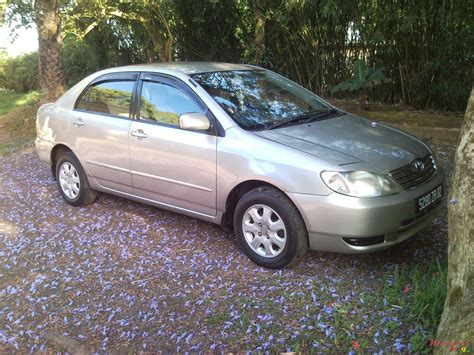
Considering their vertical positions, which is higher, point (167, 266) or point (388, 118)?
point (388, 118)

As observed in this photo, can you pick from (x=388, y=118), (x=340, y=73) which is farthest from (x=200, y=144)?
(x=340, y=73)

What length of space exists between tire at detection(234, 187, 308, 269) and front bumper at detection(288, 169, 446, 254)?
0.08 metres

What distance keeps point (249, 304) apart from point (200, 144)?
1420 millimetres

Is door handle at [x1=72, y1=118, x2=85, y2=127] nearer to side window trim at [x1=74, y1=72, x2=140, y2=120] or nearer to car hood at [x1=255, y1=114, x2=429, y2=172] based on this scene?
side window trim at [x1=74, y1=72, x2=140, y2=120]

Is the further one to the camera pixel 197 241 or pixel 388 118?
pixel 388 118

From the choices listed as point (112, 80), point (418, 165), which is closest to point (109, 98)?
point (112, 80)

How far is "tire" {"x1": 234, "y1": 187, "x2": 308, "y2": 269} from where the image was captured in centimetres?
365

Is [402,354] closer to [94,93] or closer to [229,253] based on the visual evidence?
[229,253]

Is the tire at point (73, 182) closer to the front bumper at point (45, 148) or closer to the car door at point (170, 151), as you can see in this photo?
the front bumper at point (45, 148)

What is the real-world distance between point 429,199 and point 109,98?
10.8 feet

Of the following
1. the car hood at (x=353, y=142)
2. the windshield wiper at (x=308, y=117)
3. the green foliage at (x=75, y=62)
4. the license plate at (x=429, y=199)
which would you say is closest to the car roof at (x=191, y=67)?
the windshield wiper at (x=308, y=117)

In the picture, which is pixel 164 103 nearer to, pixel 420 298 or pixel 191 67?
pixel 191 67

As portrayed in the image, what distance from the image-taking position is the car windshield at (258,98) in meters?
4.24

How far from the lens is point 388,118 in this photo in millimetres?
7441
